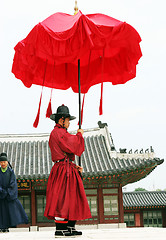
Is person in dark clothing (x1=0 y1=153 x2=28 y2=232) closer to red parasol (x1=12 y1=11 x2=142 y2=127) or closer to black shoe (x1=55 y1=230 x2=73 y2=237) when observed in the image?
red parasol (x1=12 y1=11 x2=142 y2=127)

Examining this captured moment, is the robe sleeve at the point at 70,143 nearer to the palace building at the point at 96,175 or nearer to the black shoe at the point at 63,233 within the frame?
the black shoe at the point at 63,233

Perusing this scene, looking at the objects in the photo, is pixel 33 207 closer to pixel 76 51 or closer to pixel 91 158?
pixel 91 158

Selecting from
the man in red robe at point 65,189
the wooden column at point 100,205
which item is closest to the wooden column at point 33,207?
the wooden column at point 100,205

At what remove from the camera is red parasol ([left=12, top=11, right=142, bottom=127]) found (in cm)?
466

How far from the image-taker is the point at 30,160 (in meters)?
15.0

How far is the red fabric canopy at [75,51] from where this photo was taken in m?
4.66

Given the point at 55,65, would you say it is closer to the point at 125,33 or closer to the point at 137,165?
the point at 125,33

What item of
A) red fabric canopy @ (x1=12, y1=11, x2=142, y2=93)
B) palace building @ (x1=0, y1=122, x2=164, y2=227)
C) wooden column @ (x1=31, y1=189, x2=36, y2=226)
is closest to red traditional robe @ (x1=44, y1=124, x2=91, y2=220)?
red fabric canopy @ (x1=12, y1=11, x2=142, y2=93)

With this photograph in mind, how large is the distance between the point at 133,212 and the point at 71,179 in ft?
63.7

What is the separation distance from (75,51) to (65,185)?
5.90 feet

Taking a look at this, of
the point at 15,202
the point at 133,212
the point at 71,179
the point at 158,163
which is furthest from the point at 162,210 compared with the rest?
the point at 71,179

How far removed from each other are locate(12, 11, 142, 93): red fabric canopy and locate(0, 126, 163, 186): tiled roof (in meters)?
7.49

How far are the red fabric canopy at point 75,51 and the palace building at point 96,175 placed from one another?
7.51 meters

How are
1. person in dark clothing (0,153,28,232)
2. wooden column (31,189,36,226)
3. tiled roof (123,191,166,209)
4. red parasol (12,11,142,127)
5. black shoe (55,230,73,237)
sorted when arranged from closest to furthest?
1. black shoe (55,230,73,237)
2. red parasol (12,11,142,127)
3. person in dark clothing (0,153,28,232)
4. wooden column (31,189,36,226)
5. tiled roof (123,191,166,209)
